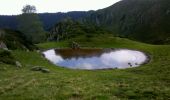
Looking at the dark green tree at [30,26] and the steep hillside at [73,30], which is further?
the steep hillside at [73,30]

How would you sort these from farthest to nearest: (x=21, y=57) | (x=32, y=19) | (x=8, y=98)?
(x=32, y=19)
(x=21, y=57)
(x=8, y=98)

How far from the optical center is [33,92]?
2266 cm

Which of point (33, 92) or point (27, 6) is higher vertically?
point (27, 6)

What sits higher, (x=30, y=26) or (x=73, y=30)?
(x=30, y=26)

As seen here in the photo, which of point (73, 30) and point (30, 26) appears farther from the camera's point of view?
point (73, 30)

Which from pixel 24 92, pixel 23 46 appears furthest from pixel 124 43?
pixel 24 92

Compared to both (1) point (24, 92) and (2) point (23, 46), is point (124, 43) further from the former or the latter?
(1) point (24, 92)

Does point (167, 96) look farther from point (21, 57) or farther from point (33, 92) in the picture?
point (21, 57)

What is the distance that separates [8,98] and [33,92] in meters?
2.31

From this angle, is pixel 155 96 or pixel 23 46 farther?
pixel 23 46

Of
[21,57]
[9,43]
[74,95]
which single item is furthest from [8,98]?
[9,43]

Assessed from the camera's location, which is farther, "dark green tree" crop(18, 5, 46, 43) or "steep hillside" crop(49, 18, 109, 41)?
"steep hillside" crop(49, 18, 109, 41)

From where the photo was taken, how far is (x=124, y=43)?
105 meters

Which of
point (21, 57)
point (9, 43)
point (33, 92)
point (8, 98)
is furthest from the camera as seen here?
point (9, 43)
